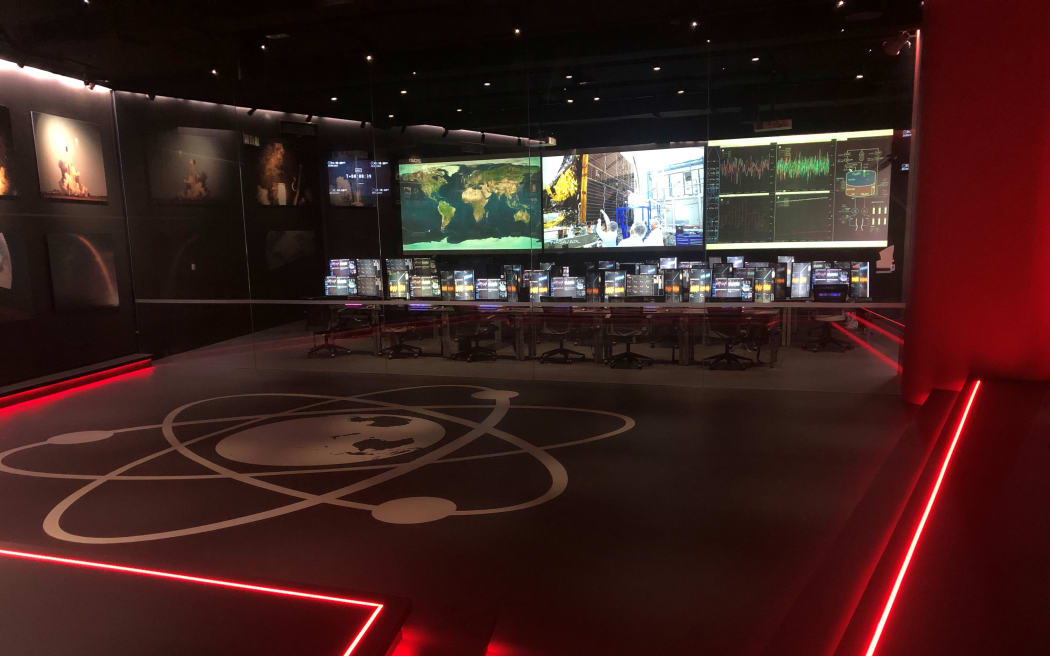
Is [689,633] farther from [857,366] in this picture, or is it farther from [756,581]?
[857,366]

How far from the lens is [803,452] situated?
476 centimetres

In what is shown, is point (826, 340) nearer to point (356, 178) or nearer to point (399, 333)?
point (399, 333)

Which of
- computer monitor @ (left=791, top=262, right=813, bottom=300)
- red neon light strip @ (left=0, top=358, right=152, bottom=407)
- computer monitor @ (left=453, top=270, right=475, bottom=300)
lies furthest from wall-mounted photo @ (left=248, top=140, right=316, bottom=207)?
computer monitor @ (left=791, top=262, right=813, bottom=300)

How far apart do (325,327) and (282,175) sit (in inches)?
95.8

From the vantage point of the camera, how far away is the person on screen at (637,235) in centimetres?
932

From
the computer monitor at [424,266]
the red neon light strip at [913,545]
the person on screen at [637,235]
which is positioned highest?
the person on screen at [637,235]

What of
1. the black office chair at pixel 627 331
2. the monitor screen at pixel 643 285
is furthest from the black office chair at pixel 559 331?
the monitor screen at pixel 643 285

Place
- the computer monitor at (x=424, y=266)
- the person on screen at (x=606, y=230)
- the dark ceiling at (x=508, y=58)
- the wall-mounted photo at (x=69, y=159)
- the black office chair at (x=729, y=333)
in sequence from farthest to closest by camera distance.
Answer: the computer monitor at (x=424, y=266) → the person on screen at (x=606, y=230) → the black office chair at (x=729, y=333) → the wall-mounted photo at (x=69, y=159) → the dark ceiling at (x=508, y=58)

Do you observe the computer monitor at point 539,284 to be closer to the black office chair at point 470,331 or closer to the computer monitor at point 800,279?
the black office chair at point 470,331

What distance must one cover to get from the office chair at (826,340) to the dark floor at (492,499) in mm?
2331

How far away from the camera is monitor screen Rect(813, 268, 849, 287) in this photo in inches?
349

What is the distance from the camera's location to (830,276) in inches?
353

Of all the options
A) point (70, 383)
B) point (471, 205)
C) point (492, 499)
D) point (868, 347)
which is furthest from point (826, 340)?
point (70, 383)

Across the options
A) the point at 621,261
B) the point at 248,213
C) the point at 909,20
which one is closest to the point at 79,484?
the point at 248,213
